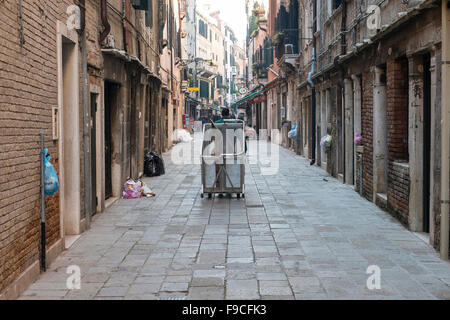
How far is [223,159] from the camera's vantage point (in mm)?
11391

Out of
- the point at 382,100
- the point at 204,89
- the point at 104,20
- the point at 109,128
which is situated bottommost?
the point at 109,128

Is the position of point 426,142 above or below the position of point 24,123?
below

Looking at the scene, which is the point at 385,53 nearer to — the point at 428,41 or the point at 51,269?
the point at 428,41

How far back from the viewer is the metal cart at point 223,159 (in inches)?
449

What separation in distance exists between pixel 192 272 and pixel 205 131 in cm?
574

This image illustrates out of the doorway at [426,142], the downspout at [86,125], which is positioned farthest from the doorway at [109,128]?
the doorway at [426,142]

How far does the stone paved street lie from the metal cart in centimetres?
32

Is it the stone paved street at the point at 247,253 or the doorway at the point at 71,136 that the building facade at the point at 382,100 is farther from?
the doorway at the point at 71,136

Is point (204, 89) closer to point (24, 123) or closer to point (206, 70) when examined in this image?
point (206, 70)

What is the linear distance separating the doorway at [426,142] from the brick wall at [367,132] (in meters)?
2.92

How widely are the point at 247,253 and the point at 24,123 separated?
10.1 ft

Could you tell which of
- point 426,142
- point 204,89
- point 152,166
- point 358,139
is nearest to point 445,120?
point 426,142

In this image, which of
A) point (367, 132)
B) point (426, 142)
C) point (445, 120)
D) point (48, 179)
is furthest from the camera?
point (367, 132)

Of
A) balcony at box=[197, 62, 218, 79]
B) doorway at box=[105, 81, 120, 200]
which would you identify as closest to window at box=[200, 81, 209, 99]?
balcony at box=[197, 62, 218, 79]
